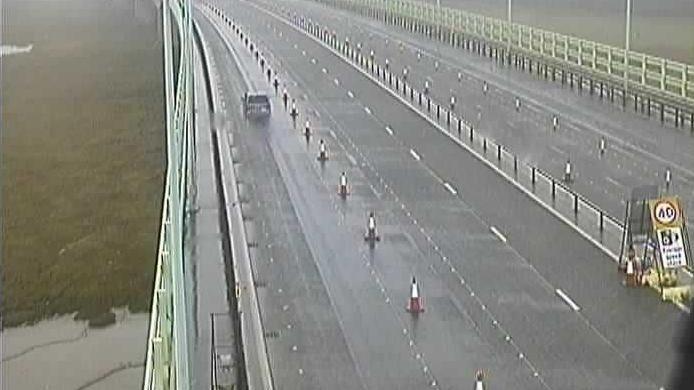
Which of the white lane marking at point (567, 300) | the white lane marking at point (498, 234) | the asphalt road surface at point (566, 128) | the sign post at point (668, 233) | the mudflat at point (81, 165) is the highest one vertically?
the sign post at point (668, 233)

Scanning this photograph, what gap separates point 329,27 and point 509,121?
116 feet

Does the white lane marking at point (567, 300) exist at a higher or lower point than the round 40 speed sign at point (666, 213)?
lower

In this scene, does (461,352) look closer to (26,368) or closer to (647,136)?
(26,368)

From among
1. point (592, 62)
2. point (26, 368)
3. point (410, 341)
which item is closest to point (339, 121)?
point (592, 62)

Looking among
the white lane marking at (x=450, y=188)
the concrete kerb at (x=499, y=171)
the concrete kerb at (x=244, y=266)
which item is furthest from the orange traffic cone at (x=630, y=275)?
the white lane marking at (x=450, y=188)

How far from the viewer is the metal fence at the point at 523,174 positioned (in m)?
19.0

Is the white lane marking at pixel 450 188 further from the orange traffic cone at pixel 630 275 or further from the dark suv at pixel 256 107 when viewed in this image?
the dark suv at pixel 256 107

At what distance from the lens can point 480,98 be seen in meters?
35.2

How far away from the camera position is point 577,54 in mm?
39062

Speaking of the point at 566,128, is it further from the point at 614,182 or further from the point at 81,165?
the point at 81,165

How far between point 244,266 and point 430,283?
2.67m

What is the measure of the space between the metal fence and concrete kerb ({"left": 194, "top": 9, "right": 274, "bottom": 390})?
199 inches

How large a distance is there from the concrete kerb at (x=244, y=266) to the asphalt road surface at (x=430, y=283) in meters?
0.16

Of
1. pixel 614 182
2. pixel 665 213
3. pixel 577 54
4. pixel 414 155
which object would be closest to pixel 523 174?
pixel 614 182
